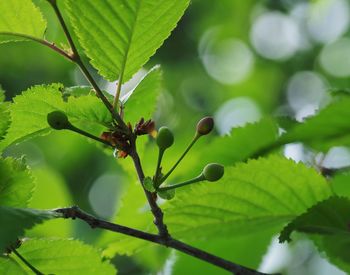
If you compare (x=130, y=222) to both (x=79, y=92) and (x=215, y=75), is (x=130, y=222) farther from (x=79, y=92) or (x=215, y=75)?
(x=215, y=75)

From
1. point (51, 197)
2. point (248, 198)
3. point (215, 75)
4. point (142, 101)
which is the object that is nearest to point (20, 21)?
point (142, 101)

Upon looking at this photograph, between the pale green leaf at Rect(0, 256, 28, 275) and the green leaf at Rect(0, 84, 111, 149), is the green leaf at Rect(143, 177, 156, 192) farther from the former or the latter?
the pale green leaf at Rect(0, 256, 28, 275)

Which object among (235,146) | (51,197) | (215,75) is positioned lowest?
(215,75)

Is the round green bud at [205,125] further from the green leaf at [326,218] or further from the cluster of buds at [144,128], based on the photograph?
the green leaf at [326,218]

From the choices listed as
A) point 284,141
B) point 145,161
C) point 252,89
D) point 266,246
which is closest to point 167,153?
point 145,161

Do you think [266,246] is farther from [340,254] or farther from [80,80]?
[80,80]

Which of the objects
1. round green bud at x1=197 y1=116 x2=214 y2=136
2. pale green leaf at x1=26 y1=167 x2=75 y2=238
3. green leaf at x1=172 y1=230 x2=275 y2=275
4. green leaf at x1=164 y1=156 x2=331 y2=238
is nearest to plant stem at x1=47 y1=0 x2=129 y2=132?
round green bud at x1=197 y1=116 x2=214 y2=136
